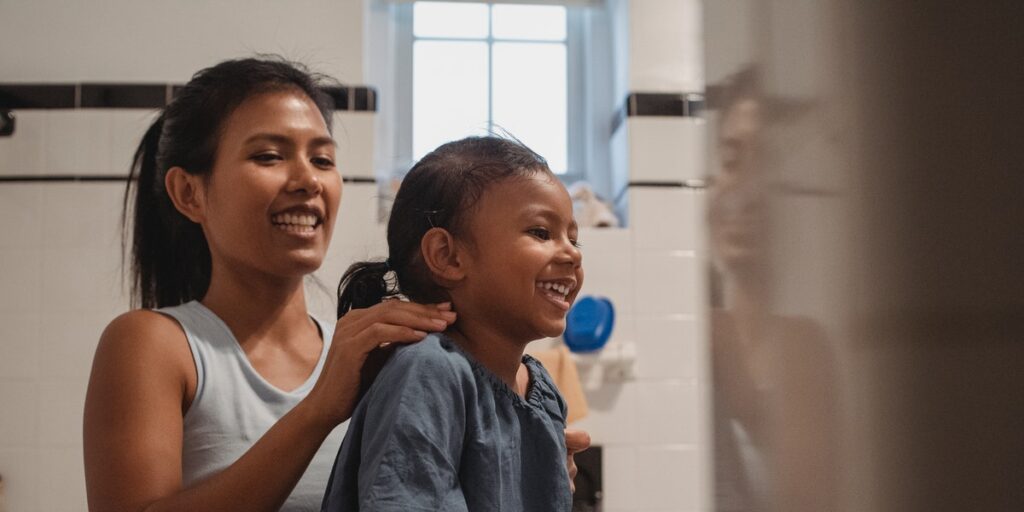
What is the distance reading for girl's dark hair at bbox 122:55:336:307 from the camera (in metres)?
1.09

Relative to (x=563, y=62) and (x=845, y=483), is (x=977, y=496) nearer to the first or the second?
(x=845, y=483)

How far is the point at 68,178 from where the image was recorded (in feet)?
7.79

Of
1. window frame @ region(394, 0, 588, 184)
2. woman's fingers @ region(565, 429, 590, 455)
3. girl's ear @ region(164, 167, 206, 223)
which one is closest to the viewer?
woman's fingers @ region(565, 429, 590, 455)

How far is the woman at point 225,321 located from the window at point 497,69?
1566 millimetres

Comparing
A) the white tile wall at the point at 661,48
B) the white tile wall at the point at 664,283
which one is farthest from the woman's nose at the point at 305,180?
the white tile wall at the point at 661,48

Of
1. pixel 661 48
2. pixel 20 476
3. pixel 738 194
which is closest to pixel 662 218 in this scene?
pixel 661 48

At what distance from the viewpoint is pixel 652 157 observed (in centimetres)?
246

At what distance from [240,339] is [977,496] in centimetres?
105

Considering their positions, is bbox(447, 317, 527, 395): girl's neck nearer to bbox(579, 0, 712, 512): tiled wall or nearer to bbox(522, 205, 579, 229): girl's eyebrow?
bbox(522, 205, 579, 229): girl's eyebrow

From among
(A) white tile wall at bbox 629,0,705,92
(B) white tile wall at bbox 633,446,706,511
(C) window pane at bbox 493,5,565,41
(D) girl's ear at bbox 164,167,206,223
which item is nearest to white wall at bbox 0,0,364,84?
(C) window pane at bbox 493,5,565,41

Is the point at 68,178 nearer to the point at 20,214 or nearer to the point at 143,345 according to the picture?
the point at 20,214

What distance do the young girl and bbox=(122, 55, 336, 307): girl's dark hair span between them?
12.0 inches

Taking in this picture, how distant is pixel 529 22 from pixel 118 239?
51.8 inches

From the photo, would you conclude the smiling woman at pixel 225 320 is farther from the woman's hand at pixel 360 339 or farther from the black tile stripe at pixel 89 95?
the black tile stripe at pixel 89 95
